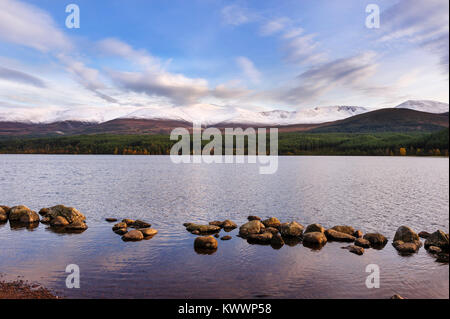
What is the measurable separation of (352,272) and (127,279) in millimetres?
14237

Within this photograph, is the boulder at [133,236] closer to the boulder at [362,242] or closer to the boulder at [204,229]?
the boulder at [204,229]

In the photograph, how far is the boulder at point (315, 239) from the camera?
82.1 feet

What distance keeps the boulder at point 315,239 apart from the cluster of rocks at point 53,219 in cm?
2147

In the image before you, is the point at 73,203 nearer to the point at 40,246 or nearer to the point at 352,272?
the point at 40,246

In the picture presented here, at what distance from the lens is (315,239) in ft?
82.4

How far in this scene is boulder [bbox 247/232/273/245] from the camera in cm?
2539

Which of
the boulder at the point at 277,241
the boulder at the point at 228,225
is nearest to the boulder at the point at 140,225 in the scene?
the boulder at the point at 228,225

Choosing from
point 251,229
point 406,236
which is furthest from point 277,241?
point 406,236

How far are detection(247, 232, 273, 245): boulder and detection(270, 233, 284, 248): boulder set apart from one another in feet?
0.91

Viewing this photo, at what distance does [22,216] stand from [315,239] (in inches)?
1217

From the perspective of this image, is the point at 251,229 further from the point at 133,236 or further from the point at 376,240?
the point at 376,240
